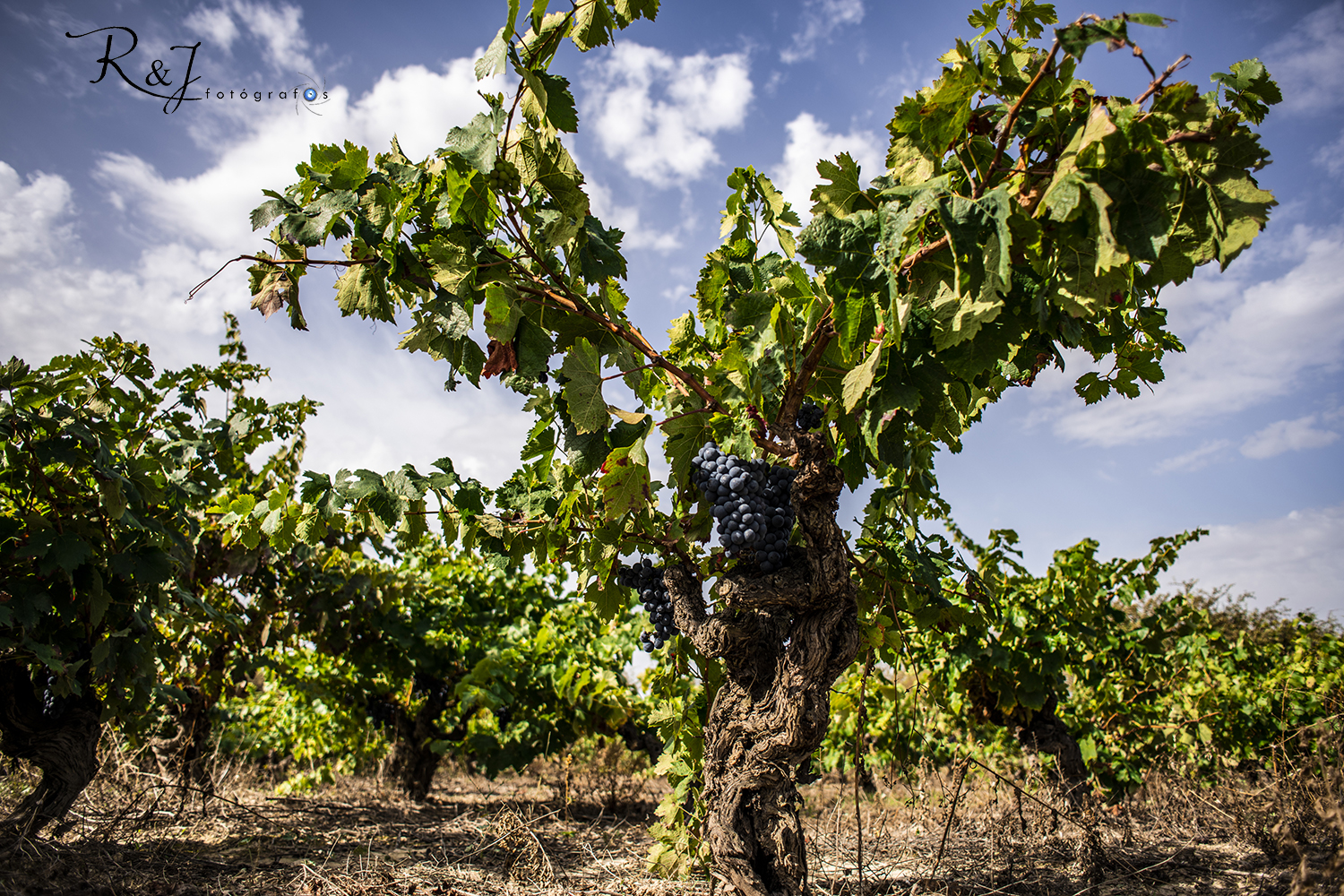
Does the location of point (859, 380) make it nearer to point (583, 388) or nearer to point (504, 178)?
point (583, 388)

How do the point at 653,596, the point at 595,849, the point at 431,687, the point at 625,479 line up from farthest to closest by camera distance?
the point at 431,687 → the point at 595,849 → the point at 653,596 → the point at 625,479

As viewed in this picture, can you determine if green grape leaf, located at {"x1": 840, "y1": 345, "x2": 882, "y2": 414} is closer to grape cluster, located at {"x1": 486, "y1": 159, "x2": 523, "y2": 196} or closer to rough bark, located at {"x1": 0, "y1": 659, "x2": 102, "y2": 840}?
grape cluster, located at {"x1": 486, "y1": 159, "x2": 523, "y2": 196}

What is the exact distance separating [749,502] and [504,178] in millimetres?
1186

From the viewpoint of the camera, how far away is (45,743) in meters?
3.41

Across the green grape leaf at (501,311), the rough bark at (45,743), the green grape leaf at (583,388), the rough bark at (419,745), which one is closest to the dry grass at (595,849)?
the rough bark at (45,743)

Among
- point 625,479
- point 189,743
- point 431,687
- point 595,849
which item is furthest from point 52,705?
point 625,479

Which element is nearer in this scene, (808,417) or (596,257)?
(596,257)

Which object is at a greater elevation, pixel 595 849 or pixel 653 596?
pixel 653 596

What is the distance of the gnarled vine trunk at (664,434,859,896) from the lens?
2.11 m

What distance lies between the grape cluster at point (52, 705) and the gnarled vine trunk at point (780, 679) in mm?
3495

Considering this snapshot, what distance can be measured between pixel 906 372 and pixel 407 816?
5.26 meters

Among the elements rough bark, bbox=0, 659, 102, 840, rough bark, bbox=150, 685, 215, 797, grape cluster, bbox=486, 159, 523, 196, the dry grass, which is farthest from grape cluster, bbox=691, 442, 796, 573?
rough bark, bbox=150, 685, 215, 797

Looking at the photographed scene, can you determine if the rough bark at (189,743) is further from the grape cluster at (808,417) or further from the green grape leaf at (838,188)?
the green grape leaf at (838,188)

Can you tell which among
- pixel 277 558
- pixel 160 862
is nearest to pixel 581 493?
pixel 160 862
